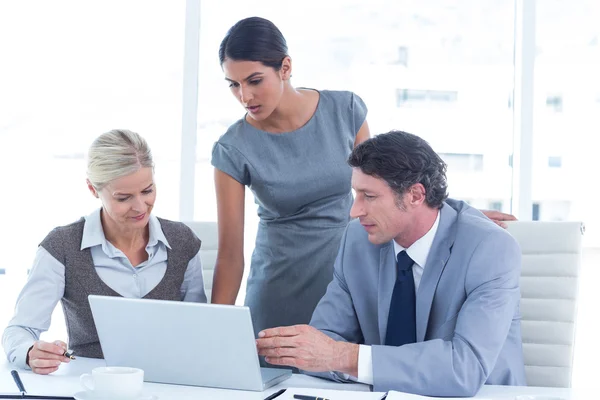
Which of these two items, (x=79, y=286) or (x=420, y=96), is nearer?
(x=79, y=286)

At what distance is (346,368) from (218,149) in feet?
3.01

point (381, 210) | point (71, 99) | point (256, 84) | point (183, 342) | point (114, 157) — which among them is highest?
point (71, 99)

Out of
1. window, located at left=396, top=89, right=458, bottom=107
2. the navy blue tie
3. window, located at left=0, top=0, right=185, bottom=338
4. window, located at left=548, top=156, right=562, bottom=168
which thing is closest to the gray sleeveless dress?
the navy blue tie

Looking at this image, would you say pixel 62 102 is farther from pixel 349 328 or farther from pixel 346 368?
pixel 346 368

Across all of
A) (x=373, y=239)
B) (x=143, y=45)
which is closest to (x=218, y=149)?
(x=373, y=239)

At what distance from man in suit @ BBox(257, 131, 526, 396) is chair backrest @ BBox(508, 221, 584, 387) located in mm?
236

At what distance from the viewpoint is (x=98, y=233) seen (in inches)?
80.6

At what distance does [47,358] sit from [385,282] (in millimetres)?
823

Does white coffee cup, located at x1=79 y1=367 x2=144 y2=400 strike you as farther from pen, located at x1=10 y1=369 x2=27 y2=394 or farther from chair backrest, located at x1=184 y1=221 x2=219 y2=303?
chair backrest, located at x1=184 y1=221 x2=219 y2=303

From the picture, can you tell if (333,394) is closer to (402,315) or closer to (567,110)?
(402,315)

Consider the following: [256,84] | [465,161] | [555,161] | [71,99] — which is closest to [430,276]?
[256,84]

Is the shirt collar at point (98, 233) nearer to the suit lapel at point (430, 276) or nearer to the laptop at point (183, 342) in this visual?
the laptop at point (183, 342)

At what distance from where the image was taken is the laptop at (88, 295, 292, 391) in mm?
1486

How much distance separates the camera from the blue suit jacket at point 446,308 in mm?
1600
